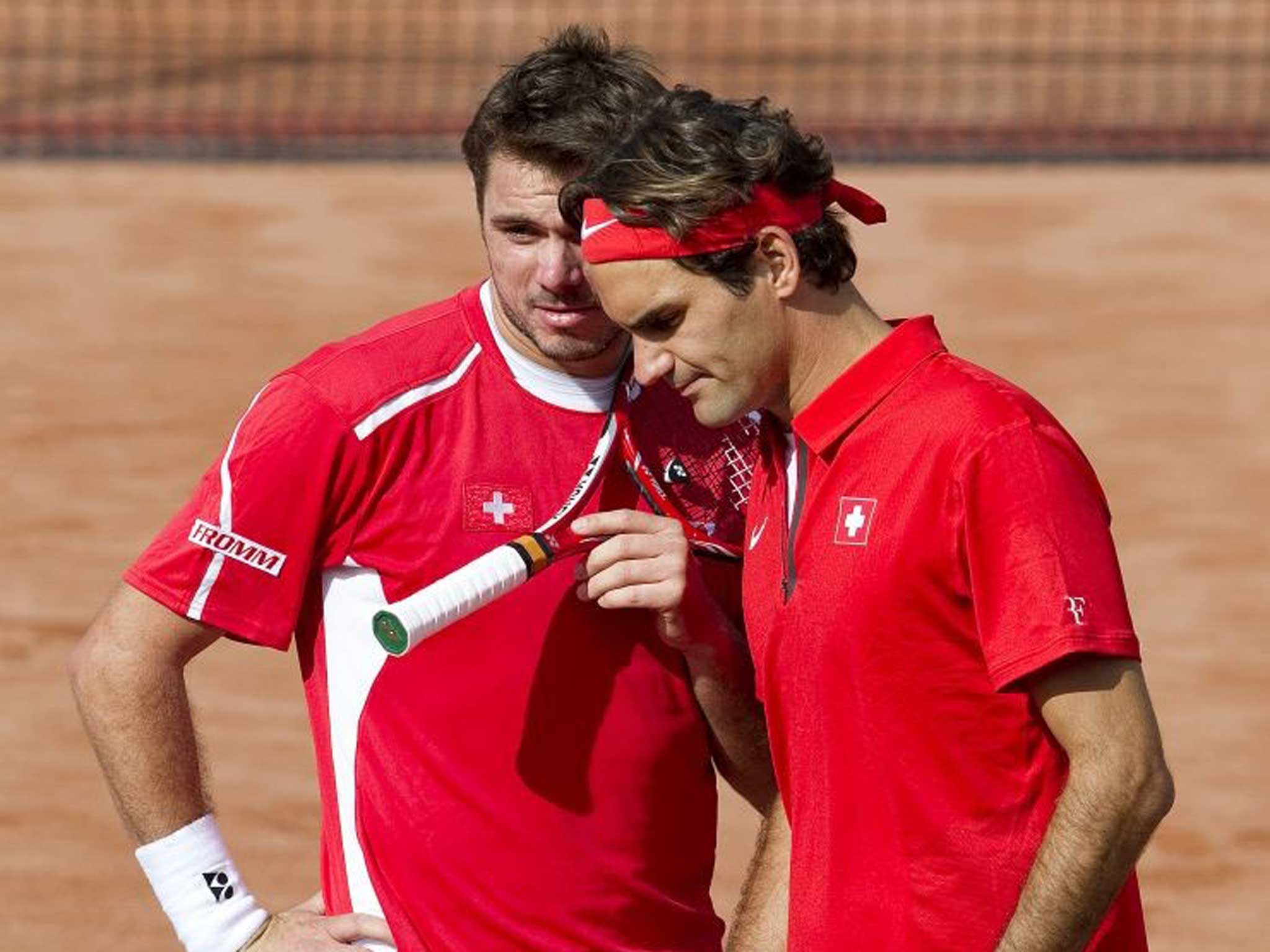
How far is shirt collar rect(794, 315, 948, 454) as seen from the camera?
4066 mm

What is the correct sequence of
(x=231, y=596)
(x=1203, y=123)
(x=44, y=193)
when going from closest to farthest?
(x=231, y=596) < (x=44, y=193) < (x=1203, y=123)

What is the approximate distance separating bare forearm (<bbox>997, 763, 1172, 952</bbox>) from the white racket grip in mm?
1128

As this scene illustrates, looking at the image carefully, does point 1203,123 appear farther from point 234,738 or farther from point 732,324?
point 732,324

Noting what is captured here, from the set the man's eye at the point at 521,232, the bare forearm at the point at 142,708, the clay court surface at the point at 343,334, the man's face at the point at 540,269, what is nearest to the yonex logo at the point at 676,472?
the man's face at the point at 540,269

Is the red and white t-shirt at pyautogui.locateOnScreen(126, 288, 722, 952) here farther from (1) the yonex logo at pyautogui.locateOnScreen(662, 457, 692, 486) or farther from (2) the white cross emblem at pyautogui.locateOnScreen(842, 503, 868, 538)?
(2) the white cross emblem at pyautogui.locateOnScreen(842, 503, 868, 538)

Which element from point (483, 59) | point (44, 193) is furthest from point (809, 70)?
point (44, 193)

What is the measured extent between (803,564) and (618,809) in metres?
0.87

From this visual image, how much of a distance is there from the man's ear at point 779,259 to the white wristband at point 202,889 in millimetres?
1538

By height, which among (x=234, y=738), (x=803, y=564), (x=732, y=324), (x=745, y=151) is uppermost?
(x=745, y=151)

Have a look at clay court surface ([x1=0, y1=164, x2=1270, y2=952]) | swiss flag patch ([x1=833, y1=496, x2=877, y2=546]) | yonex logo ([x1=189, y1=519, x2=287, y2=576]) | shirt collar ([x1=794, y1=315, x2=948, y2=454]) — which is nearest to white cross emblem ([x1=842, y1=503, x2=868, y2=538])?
swiss flag patch ([x1=833, y1=496, x2=877, y2=546])

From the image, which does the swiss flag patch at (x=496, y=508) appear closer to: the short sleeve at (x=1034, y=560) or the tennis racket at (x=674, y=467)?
the tennis racket at (x=674, y=467)

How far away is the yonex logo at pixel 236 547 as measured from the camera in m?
4.54

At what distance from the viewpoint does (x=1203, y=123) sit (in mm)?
20109

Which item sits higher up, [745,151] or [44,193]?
[745,151]
